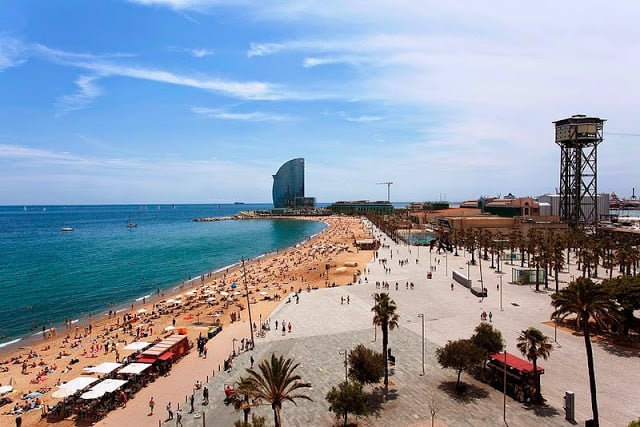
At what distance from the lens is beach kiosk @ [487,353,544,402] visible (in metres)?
19.9

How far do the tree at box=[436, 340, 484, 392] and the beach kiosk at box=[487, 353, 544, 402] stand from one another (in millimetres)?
1182

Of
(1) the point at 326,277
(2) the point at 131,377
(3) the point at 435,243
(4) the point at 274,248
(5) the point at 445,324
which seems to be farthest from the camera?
(4) the point at 274,248

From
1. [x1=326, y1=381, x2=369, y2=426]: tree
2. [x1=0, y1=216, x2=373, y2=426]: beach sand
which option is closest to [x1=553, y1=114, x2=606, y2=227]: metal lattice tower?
[x1=0, y1=216, x2=373, y2=426]: beach sand

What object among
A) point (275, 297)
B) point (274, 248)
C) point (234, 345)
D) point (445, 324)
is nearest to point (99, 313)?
point (275, 297)

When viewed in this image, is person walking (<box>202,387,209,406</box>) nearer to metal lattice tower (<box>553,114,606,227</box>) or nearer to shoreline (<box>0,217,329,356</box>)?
shoreline (<box>0,217,329,356</box>)

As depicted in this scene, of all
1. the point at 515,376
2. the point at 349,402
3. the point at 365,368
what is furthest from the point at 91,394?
the point at 515,376

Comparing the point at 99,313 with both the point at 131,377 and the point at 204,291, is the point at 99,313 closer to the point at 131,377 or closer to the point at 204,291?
the point at 204,291

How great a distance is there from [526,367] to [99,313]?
40174 millimetres

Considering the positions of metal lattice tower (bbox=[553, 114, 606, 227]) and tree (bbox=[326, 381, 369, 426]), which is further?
metal lattice tower (bbox=[553, 114, 606, 227])

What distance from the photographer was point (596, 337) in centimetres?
2866

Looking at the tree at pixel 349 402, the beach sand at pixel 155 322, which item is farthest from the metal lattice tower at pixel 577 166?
the tree at pixel 349 402

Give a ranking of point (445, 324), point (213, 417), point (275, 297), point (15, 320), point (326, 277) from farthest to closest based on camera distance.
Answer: point (326, 277) < point (275, 297) < point (15, 320) < point (445, 324) < point (213, 417)

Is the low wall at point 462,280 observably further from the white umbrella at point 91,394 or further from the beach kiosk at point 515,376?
the white umbrella at point 91,394

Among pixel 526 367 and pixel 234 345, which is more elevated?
pixel 526 367
